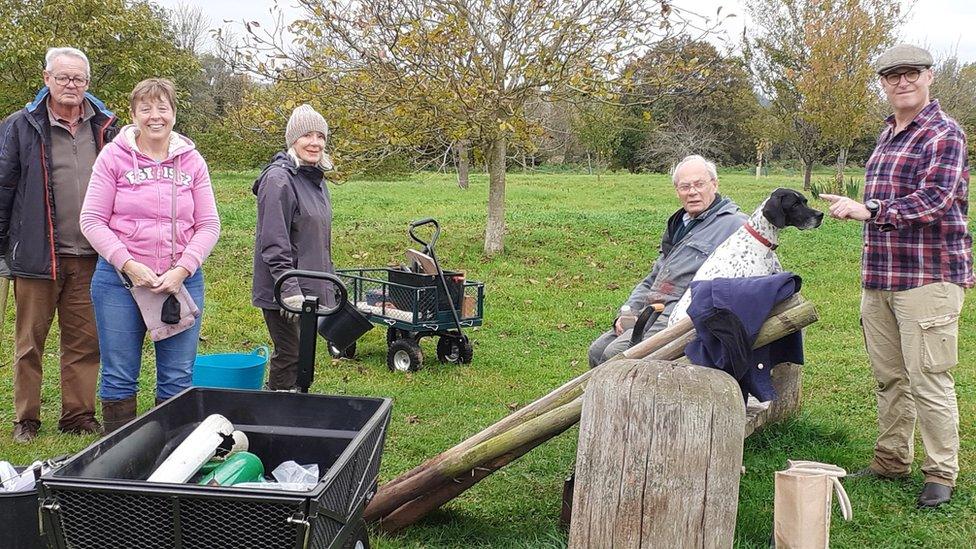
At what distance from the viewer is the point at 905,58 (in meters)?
4.01

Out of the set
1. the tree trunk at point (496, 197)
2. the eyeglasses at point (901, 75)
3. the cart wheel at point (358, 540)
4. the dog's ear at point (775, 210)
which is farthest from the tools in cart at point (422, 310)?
the tree trunk at point (496, 197)

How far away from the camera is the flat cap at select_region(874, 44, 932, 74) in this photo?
399cm

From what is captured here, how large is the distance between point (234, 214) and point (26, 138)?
1091cm

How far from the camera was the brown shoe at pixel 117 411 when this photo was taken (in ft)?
14.8

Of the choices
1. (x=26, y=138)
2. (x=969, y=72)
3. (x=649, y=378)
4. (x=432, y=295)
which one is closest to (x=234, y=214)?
(x=432, y=295)

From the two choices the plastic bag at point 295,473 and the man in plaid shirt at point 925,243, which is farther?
the man in plaid shirt at point 925,243

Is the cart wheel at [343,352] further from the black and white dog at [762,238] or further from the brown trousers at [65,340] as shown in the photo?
→ the black and white dog at [762,238]

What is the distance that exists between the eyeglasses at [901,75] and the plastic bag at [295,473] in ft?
10.8

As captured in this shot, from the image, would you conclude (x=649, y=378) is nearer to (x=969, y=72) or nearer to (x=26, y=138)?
(x=26, y=138)

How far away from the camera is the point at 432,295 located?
6.95m

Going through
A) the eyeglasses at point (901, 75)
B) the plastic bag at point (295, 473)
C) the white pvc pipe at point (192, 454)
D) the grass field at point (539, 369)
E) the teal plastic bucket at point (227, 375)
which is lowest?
the grass field at point (539, 369)

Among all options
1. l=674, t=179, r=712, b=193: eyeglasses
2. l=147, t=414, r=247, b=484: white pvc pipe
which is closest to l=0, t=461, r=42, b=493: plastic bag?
l=147, t=414, r=247, b=484: white pvc pipe

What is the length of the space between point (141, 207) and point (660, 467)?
10.2 ft

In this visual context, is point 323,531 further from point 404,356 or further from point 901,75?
point 404,356
